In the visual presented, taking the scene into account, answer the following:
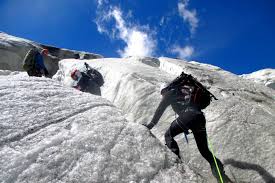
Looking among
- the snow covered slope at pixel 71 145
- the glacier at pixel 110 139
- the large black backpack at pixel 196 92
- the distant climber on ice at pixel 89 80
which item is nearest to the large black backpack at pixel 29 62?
the distant climber on ice at pixel 89 80

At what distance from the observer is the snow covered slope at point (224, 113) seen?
460 inches

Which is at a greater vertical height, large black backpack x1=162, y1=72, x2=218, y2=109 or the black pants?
large black backpack x1=162, y1=72, x2=218, y2=109

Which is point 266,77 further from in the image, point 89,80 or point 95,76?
point 89,80

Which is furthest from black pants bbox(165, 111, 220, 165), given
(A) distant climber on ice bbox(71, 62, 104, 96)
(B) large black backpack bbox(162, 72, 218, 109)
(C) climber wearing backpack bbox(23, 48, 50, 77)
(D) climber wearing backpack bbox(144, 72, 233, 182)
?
(C) climber wearing backpack bbox(23, 48, 50, 77)

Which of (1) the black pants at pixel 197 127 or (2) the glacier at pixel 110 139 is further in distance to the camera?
(1) the black pants at pixel 197 127

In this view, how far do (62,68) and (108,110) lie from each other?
17195mm

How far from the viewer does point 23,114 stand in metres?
10.4

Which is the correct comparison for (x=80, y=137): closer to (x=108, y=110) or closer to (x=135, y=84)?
(x=108, y=110)

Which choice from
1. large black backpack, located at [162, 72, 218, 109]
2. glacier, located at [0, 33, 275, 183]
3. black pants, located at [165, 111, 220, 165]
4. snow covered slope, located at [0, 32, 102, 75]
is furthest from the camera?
snow covered slope, located at [0, 32, 102, 75]

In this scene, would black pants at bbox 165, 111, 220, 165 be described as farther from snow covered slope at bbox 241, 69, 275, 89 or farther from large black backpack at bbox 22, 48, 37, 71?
snow covered slope at bbox 241, 69, 275, 89

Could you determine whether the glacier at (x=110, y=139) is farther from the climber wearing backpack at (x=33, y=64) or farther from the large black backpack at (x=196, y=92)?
the climber wearing backpack at (x=33, y=64)

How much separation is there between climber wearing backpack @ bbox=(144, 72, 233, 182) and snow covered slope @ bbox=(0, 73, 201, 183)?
2.23 ft

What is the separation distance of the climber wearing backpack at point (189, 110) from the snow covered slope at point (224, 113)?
0.89m

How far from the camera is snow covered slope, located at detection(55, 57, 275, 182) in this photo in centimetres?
1169
